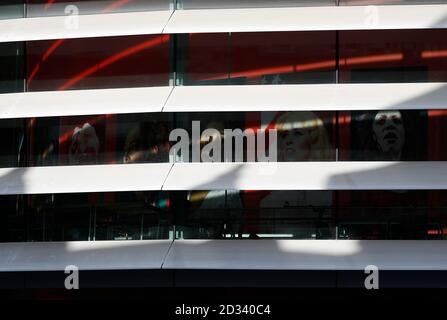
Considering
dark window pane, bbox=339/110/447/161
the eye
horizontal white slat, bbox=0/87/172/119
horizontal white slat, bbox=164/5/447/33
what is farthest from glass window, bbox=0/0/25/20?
the eye

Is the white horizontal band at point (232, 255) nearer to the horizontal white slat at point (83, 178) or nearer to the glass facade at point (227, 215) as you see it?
the glass facade at point (227, 215)

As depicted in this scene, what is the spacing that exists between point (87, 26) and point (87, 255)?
2.56 meters

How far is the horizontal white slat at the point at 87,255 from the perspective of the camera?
30.0ft

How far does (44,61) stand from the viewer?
34.9 feet

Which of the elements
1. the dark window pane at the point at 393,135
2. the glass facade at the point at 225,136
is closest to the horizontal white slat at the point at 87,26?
the glass facade at the point at 225,136

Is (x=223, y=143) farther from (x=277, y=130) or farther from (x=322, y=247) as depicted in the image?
(x=322, y=247)

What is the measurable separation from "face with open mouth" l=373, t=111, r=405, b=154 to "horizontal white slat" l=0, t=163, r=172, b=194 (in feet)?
8.95

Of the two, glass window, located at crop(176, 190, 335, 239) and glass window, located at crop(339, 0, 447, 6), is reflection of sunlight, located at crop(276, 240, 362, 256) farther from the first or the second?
glass window, located at crop(339, 0, 447, 6)

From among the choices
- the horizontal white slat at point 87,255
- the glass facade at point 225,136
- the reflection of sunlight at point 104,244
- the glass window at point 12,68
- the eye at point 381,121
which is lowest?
the horizontal white slat at point 87,255

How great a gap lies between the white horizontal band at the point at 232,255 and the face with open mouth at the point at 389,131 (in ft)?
4.55

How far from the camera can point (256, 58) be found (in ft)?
33.9

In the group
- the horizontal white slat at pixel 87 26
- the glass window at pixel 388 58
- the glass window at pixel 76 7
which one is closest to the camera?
the horizontal white slat at pixel 87 26

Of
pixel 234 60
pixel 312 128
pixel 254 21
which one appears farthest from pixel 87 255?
pixel 254 21

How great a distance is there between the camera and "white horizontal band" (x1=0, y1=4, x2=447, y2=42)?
30.0 feet
